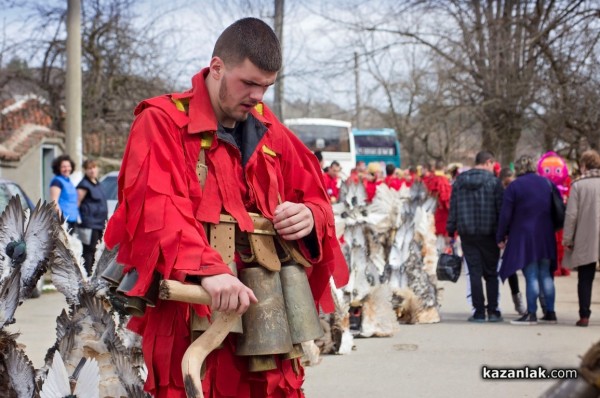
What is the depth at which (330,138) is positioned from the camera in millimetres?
30953

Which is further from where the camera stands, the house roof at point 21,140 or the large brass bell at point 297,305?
the house roof at point 21,140

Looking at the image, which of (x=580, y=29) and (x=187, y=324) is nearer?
(x=187, y=324)

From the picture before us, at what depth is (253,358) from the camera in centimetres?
337

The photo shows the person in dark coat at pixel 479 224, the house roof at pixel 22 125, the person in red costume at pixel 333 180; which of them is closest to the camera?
the person in dark coat at pixel 479 224

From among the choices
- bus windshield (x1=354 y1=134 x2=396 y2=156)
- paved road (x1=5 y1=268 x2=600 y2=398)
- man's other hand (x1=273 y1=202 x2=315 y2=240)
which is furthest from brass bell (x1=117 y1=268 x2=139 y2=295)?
bus windshield (x1=354 y1=134 x2=396 y2=156)

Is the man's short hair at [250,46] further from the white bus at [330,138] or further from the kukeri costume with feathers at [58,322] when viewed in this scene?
the white bus at [330,138]

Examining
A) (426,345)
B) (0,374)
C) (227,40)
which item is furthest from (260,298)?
(426,345)

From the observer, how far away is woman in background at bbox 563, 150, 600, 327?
10.1 metres

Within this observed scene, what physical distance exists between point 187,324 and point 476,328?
753 cm

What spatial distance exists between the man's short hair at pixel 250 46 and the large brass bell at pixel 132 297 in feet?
2.55

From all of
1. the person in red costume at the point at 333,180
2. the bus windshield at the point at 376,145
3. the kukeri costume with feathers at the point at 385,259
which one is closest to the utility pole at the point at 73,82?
the person in red costume at the point at 333,180

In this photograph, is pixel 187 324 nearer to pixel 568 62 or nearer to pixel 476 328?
pixel 476 328

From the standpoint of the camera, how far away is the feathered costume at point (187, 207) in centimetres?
309

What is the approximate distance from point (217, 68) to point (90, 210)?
9.18m
